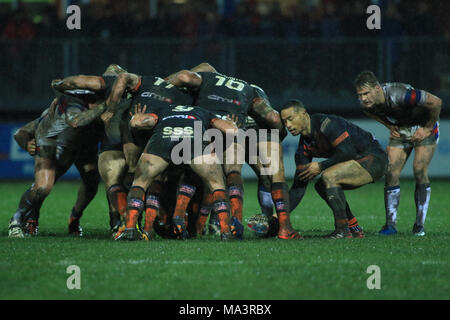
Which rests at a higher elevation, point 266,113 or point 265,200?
point 266,113

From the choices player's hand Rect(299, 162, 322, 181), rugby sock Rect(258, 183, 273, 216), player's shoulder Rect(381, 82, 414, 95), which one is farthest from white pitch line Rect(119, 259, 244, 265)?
player's shoulder Rect(381, 82, 414, 95)

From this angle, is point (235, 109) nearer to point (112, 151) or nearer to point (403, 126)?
point (112, 151)

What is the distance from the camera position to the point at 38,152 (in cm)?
1038

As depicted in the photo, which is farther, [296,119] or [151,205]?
[296,119]

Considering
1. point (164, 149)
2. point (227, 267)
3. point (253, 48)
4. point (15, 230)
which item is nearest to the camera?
point (227, 267)

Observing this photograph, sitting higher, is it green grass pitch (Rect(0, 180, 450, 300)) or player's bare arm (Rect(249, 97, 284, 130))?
player's bare arm (Rect(249, 97, 284, 130))

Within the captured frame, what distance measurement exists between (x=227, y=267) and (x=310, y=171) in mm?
2866

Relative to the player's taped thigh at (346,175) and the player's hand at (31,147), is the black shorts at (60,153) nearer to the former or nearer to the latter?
the player's hand at (31,147)

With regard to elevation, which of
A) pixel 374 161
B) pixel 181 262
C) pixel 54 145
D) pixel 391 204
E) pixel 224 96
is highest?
pixel 224 96

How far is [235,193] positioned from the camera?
31.5 feet

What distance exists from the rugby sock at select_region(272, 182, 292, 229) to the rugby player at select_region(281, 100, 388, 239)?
292 millimetres

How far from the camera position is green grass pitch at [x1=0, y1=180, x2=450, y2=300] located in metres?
6.29

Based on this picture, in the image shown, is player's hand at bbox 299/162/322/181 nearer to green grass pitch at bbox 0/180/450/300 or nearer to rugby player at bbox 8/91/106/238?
green grass pitch at bbox 0/180/450/300

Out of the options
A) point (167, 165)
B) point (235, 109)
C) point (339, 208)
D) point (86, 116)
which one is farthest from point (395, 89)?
point (86, 116)
